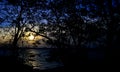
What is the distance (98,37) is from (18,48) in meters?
10.1

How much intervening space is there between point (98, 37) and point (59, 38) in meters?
3.88

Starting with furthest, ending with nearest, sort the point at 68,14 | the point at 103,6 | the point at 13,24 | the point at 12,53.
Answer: the point at 12,53, the point at 13,24, the point at 68,14, the point at 103,6

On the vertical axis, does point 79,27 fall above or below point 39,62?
above

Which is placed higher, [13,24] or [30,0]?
[30,0]

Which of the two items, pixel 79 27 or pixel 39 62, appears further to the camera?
pixel 39 62

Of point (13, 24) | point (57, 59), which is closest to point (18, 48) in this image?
point (13, 24)

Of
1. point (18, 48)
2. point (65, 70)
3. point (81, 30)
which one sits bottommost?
point (65, 70)

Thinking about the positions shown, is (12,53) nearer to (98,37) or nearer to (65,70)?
(65,70)

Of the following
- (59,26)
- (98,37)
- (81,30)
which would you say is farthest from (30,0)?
(98,37)

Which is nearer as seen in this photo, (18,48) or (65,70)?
(65,70)

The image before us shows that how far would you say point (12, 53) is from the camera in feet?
83.4

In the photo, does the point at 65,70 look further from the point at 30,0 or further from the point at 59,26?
the point at 30,0

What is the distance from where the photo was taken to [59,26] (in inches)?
840

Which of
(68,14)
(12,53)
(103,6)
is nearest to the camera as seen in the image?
(103,6)
